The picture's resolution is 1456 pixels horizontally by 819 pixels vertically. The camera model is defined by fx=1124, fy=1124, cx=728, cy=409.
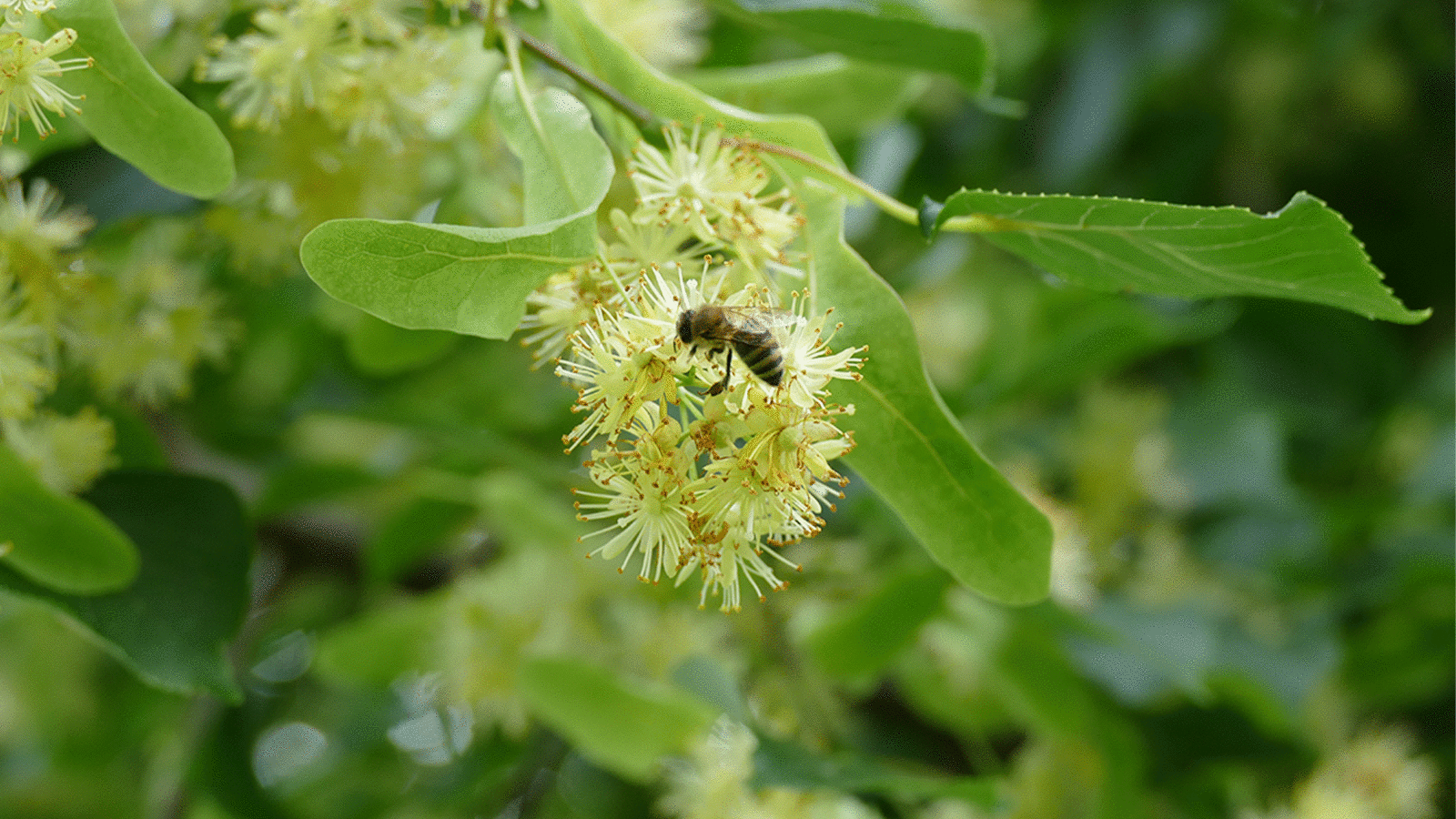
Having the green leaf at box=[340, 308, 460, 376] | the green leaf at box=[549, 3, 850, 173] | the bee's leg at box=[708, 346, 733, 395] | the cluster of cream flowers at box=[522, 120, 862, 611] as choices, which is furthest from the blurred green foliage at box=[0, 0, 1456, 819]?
the bee's leg at box=[708, 346, 733, 395]

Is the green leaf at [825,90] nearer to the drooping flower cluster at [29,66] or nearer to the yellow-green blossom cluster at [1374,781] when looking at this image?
the drooping flower cluster at [29,66]

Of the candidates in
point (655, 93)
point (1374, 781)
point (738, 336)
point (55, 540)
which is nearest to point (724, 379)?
point (738, 336)

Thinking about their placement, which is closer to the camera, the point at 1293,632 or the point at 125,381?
Answer: the point at 125,381

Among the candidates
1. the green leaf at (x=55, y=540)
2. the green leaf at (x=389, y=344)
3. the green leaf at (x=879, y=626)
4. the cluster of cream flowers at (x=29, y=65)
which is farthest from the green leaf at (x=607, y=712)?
the cluster of cream flowers at (x=29, y=65)

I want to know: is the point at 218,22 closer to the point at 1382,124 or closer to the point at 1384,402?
the point at 1384,402

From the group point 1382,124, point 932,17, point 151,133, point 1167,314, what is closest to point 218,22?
point 151,133

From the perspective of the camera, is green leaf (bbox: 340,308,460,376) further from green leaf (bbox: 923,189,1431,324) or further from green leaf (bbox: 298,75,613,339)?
green leaf (bbox: 923,189,1431,324)

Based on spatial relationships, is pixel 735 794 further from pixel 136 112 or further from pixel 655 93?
pixel 136 112
